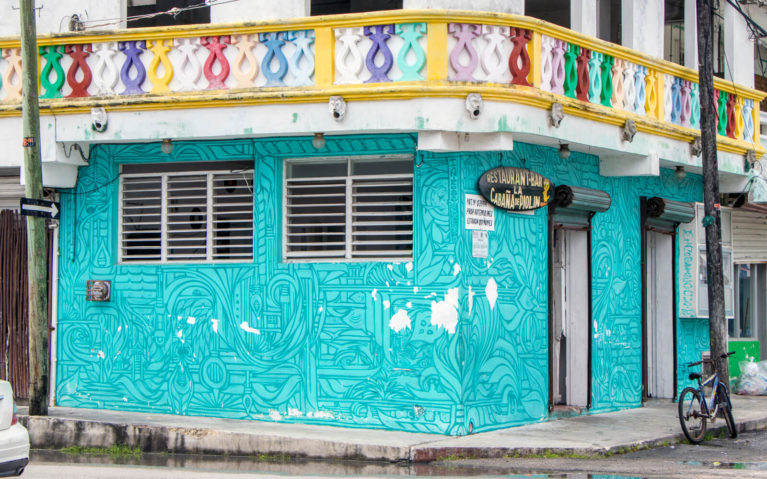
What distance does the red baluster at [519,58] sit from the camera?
13.1 m

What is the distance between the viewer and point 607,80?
1470 centimetres

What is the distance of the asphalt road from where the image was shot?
36.3 ft

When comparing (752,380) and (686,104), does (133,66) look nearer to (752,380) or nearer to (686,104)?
(686,104)

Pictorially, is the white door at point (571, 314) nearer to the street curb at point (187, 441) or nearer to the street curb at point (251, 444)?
the street curb at point (251, 444)

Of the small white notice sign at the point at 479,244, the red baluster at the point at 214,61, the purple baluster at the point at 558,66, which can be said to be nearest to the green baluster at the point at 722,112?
the purple baluster at the point at 558,66

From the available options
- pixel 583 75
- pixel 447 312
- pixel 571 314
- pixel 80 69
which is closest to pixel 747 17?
pixel 583 75

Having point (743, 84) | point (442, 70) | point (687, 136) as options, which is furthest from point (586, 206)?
point (743, 84)

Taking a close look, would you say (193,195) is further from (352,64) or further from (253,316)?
(352,64)

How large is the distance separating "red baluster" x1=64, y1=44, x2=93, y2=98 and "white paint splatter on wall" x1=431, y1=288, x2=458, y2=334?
5.19 meters

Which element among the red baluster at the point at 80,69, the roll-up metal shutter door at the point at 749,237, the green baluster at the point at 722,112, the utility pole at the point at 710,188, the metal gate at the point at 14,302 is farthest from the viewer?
the roll-up metal shutter door at the point at 749,237

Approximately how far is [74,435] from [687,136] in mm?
9259

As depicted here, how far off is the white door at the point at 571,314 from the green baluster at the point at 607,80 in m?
1.94

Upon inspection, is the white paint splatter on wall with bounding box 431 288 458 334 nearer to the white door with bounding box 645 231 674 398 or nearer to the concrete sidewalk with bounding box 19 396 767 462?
the concrete sidewalk with bounding box 19 396 767 462

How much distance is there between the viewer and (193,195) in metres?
14.7
